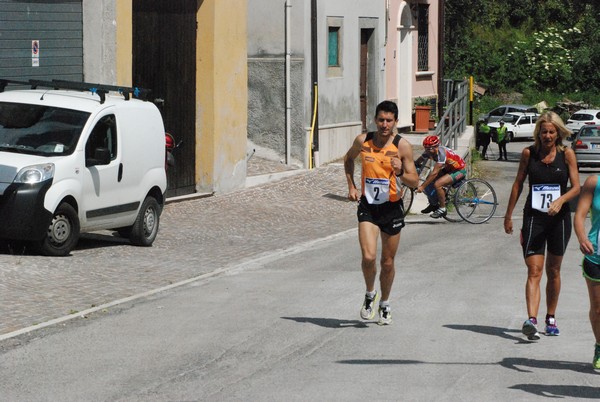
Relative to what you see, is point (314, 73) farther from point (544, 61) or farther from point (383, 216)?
point (544, 61)

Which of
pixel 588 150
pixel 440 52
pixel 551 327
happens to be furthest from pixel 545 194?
pixel 440 52

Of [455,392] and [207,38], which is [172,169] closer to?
[207,38]

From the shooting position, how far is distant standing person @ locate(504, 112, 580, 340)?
9445 millimetres

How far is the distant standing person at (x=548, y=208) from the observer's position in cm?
945

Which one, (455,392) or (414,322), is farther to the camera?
(414,322)

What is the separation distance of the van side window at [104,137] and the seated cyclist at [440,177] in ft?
21.1

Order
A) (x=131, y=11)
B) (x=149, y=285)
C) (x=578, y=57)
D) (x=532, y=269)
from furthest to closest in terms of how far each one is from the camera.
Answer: (x=578, y=57) < (x=131, y=11) < (x=149, y=285) < (x=532, y=269)

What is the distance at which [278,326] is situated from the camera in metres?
10.1

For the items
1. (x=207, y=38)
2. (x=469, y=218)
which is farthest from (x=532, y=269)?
(x=207, y=38)

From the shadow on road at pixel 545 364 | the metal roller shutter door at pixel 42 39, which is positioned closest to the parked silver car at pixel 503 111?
the metal roller shutter door at pixel 42 39

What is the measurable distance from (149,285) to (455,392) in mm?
5574

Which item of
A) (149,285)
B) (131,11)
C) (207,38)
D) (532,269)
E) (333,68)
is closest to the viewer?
(532,269)

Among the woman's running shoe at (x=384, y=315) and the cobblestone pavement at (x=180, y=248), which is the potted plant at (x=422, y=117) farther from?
the woman's running shoe at (x=384, y=315)

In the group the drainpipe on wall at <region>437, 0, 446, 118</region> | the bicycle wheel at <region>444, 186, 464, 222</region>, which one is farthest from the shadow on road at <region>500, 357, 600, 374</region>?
the drainpipe on wall at <region>437, 0, 446, 118</region>
